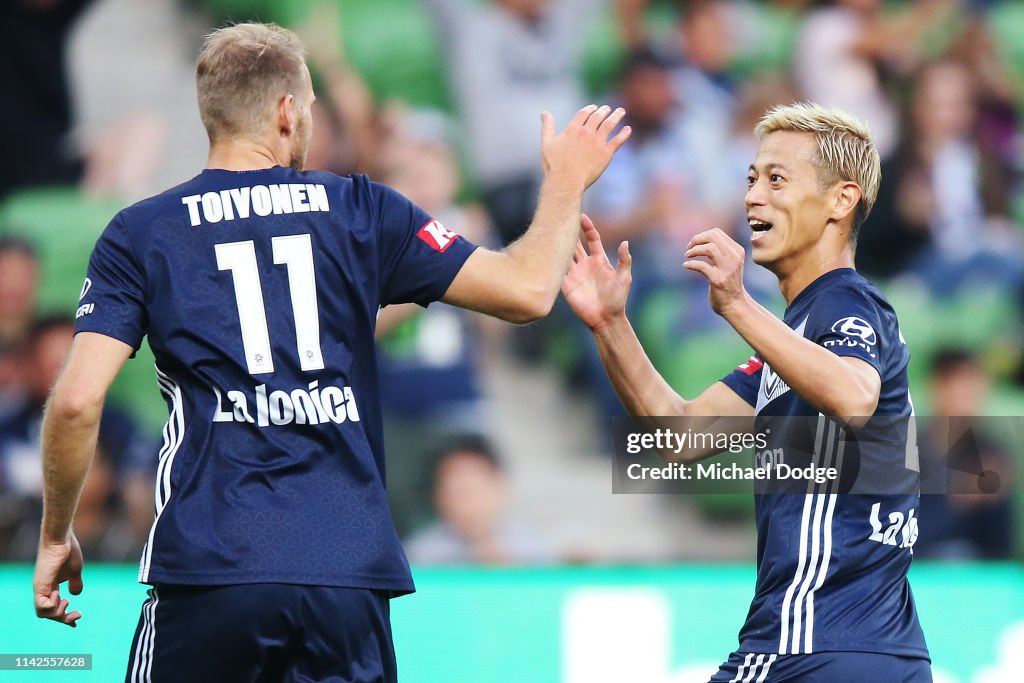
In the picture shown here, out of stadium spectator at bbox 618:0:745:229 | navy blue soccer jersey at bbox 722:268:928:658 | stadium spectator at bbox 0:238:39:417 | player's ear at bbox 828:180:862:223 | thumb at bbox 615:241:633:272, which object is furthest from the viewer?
stadium spectator at bbox 618:0:745:229

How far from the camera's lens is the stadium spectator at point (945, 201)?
8586 mm

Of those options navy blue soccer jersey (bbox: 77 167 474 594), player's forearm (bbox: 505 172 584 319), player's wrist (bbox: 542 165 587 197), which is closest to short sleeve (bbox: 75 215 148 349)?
navy blue soccer jersey (bbox: 77 167 474 594)

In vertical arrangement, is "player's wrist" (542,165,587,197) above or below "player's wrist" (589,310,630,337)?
above

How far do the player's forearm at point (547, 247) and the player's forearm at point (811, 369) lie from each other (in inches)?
18.1

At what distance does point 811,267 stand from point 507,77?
5.55 metres

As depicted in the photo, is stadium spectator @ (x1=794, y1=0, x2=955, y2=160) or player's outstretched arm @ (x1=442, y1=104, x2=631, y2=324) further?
stadium spectator @ (x1=794, y1=0, x2=955, y2=160)

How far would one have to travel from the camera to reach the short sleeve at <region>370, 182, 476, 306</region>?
2.99 metres

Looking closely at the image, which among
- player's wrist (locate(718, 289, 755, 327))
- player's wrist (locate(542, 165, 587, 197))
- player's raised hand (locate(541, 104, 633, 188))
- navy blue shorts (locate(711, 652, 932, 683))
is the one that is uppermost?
player's raised hand (locate(541, 104, 633, 188))

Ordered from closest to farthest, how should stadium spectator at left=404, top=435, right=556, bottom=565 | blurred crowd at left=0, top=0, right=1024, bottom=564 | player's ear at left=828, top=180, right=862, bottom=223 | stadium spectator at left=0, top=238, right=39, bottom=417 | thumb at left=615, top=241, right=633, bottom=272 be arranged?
player's ear at left=828, top=180, right=862, bottom=223, thumb at left=615, top=241, right=633, bottom=272, stadium spectator at left=404, top=435, right=556, bottom=565, stadium spectator at left=0, top=238, right=39, bottom=417, blurred crowd at left=0, top=0, right=1024, bottom=564

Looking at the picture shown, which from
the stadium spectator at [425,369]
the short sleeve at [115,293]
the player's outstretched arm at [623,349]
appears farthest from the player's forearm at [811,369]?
the stadium spectator at [425,369]

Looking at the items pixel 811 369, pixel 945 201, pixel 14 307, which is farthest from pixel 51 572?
pixel 945 201

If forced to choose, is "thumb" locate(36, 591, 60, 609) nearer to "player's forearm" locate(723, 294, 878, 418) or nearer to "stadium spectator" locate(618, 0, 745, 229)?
"player's forearm" locate(723, 294, 878, 418)

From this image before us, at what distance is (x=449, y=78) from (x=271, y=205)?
237 inches

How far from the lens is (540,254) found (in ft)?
9.88
